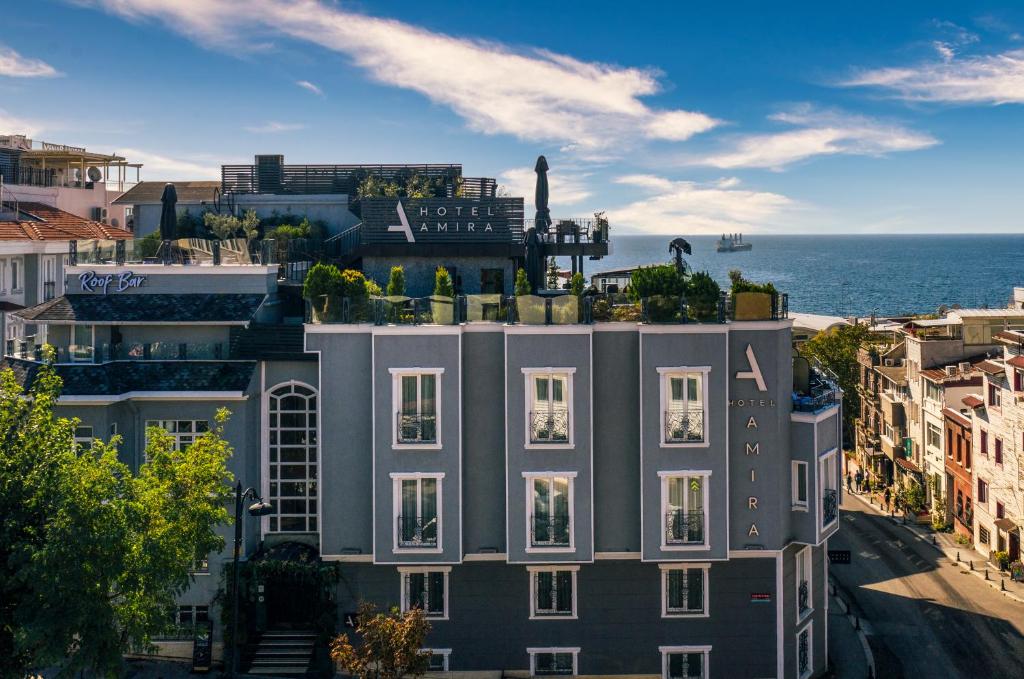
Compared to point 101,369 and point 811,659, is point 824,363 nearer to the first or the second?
point 811,659

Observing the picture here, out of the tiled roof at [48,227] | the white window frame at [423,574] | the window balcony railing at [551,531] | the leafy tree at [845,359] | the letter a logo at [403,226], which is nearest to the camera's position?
the window balcony railing at [551,531]

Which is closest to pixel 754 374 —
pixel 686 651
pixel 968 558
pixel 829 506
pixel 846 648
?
pixel 829 506

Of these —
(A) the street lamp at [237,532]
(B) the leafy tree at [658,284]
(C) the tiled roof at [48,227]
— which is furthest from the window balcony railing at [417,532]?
(C) the tiled roof at [48,227]

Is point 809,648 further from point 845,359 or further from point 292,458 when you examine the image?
point 845,359

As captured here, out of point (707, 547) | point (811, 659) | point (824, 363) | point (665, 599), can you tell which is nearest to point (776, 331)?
point (707, 547)

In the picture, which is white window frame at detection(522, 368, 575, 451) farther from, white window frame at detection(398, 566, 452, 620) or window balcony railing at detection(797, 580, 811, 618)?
window balcony railing at detection(797, 580, 811, 618)

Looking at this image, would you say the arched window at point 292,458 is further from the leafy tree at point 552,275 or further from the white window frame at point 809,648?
the white window frame at point 809,648
